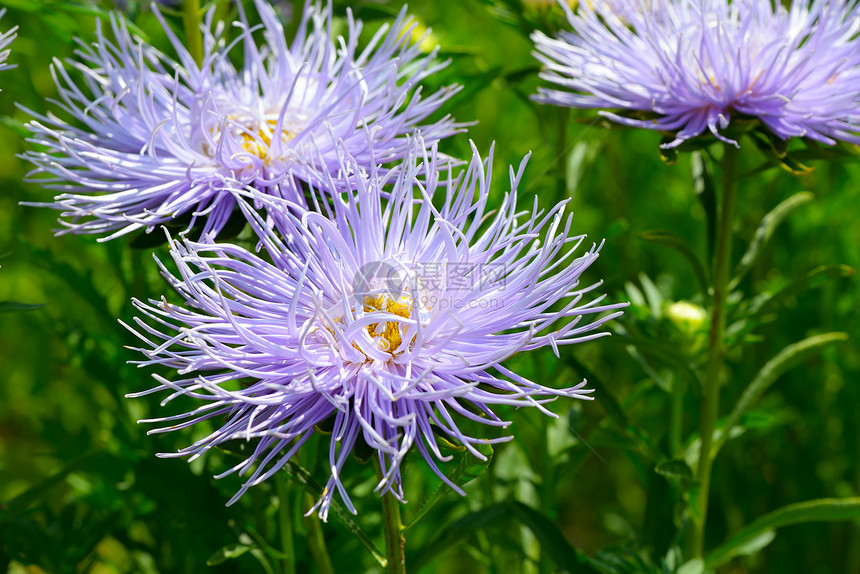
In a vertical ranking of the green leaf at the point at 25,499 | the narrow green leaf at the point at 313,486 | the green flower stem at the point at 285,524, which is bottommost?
the green leaf at the point at 25,499

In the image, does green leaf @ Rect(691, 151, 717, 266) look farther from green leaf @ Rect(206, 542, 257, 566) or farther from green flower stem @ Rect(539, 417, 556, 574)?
green leaf @ Rect(206, 542, 257, 566)

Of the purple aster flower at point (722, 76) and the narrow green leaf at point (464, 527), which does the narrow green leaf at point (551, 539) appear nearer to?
the narrow green leaf at point (464, 527)

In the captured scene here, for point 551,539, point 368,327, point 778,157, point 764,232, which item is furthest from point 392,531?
point 764,232

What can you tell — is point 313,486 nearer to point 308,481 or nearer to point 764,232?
point 308,481

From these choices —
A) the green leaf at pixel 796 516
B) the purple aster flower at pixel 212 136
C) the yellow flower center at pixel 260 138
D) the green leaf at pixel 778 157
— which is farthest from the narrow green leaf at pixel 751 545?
the yellow flower center at pixel 260 138

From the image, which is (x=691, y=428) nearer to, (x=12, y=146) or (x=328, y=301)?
(x=328, y=301)

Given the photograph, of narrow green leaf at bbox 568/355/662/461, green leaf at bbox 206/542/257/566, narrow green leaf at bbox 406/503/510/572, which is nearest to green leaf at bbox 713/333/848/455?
narrow green leaf at bbox 568/355/662/461
